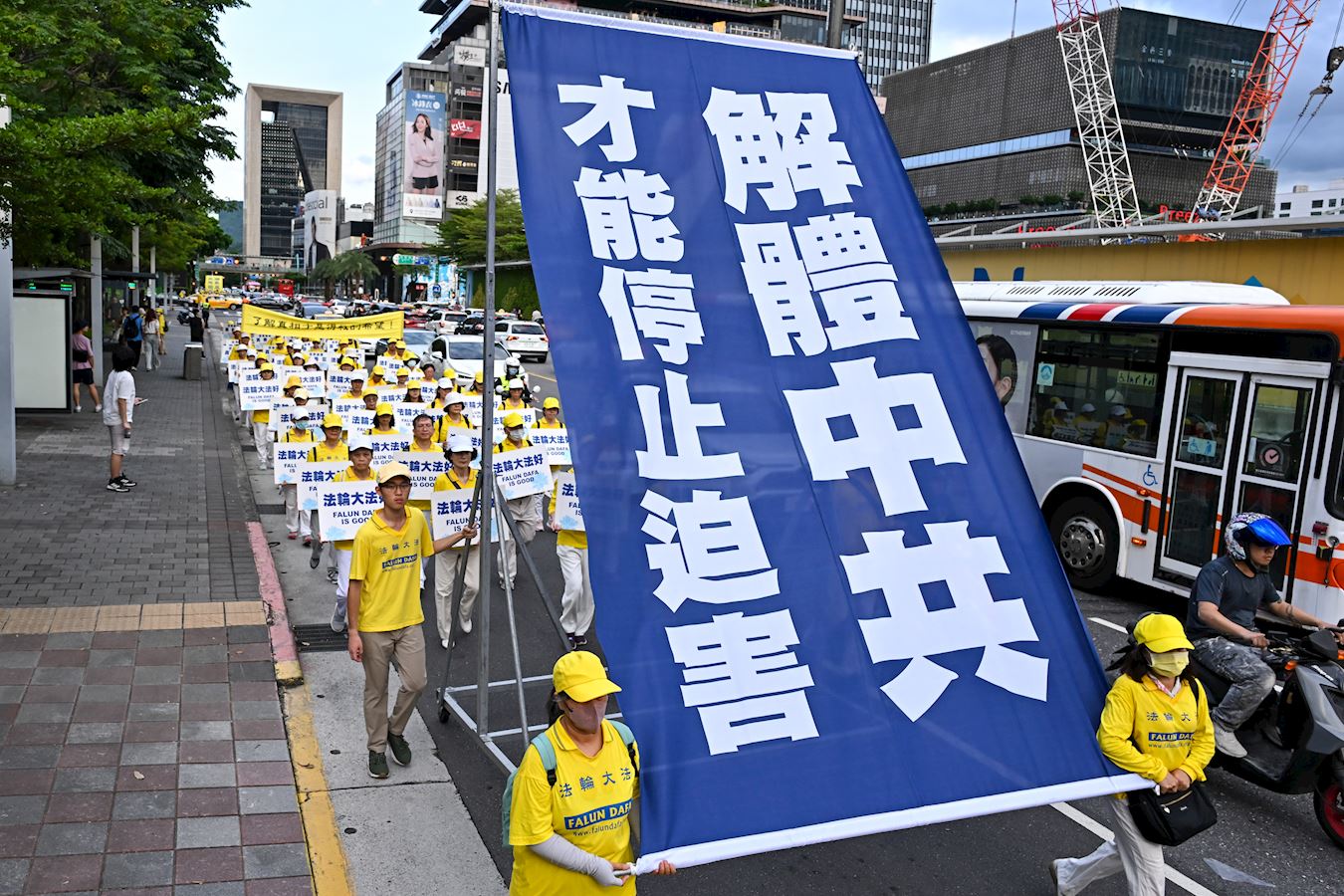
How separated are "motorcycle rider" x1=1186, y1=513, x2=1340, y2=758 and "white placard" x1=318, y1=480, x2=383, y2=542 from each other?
19.6 feet

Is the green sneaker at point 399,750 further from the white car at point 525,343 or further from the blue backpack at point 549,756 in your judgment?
the white car at point 525,343

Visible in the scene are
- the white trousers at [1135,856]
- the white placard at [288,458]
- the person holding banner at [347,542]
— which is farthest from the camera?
the white placard at [288,458]

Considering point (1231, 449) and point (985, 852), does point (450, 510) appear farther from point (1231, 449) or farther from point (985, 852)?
point (1231, 449)

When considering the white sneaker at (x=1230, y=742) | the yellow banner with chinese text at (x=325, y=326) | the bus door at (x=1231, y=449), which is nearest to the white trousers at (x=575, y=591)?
the white sneaker at (x=1230, y=742)

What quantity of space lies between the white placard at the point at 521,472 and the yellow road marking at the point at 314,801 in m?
2.78

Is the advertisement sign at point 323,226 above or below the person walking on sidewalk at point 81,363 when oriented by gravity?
above

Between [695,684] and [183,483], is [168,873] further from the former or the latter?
[183,483]

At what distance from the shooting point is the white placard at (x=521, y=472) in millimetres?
10023

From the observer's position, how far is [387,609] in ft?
21.1

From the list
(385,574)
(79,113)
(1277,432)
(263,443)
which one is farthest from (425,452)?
(263,443)

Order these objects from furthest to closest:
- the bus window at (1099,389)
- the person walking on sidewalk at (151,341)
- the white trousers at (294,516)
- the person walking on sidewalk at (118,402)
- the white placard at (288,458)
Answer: the person walking on sidewalk at (151,341) → the person walking on sidewalk at (118,402) → the white placard at (288,458) → the white trousers at (294,516) → the bus window at (1099,389)

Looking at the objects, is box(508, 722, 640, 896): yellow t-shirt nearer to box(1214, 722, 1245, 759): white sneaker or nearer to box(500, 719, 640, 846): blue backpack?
box(500, 719, 640, 846): blue backpack

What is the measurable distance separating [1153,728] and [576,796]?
2529 mm

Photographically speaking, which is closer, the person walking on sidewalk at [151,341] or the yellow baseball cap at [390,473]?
the yellow baseball cap at [390,473]
